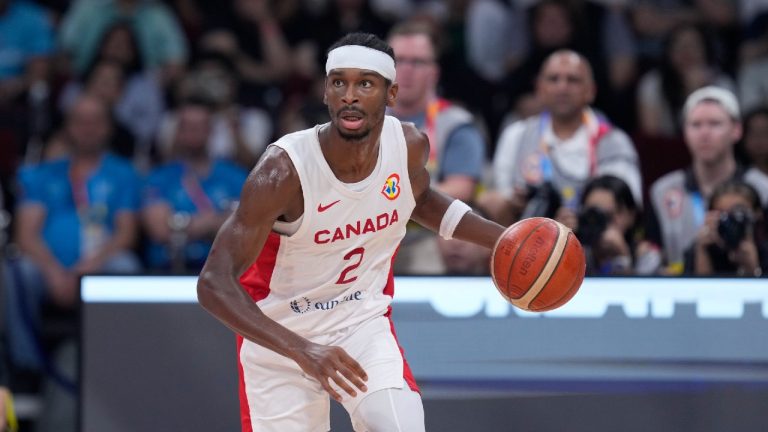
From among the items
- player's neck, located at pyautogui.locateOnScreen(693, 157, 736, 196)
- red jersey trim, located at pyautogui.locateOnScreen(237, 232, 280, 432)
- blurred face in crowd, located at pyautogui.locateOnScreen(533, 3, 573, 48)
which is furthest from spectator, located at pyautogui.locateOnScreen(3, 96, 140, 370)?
player's neck, located at pyautogui.locateOnScreen(693, 157, 736, 196)

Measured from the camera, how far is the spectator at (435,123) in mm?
8133

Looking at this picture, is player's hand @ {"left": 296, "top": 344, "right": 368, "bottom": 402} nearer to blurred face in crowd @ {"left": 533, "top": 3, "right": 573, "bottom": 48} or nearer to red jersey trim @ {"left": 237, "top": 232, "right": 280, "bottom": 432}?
red jersey trim @ {"left": 237, "top": 232, "right": 280, "bottom": 432}

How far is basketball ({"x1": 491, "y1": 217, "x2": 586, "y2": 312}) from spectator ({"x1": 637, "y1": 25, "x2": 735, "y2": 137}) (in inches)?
187

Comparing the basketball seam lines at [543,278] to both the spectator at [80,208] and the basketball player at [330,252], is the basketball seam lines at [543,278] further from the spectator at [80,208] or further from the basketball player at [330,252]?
the spectator at [80,208]

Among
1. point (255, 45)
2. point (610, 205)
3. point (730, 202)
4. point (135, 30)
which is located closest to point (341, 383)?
point (610, 205)

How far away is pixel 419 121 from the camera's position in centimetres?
830

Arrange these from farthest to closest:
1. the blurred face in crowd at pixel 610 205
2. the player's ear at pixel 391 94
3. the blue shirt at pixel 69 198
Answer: the blue shirt at pixel 69 198, the blurred face in crowd at pixel 610 205, the player's ear at pixel 391 94

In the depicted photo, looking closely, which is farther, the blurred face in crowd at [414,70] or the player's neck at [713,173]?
the blurred face in crowd at [414,70]

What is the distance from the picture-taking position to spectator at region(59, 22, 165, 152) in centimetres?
1069

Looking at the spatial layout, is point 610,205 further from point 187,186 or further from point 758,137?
point 187,186

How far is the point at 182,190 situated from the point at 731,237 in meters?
3.94

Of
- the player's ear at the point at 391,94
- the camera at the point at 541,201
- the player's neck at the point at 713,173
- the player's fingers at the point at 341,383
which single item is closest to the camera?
the player's fingers at the point at 341,383

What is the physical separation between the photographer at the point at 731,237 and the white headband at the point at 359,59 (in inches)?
109

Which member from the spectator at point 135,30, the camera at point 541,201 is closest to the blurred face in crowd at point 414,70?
the camera at point 541,201
